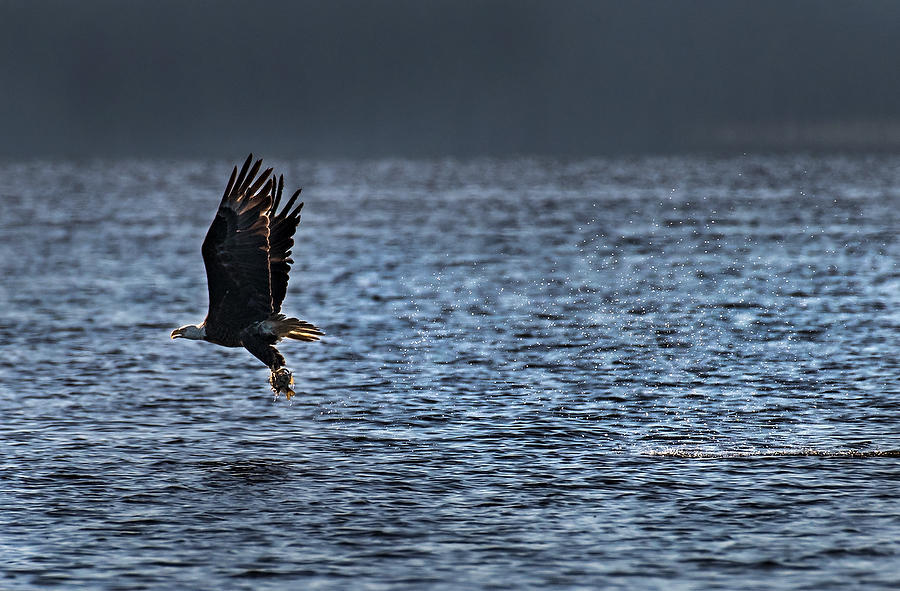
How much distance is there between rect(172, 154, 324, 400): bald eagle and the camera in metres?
18.4

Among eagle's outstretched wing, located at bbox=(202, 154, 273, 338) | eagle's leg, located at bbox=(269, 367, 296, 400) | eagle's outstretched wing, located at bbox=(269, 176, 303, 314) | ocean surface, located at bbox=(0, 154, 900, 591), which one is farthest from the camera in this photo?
eagle's outstretched wing, located at bbox=(269, 176, 303, 314)

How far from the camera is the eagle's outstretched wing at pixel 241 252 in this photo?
18.3 m

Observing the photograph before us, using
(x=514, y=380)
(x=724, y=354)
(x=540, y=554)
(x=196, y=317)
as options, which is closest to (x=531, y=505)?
(x=540, y=554)

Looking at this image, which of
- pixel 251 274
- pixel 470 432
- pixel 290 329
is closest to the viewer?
pixel 251 274

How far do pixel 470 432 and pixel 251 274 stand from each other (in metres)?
4.80

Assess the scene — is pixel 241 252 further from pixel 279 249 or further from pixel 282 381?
pixel 282 381

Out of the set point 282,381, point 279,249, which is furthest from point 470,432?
point 279,249

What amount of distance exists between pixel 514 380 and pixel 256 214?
8.71 m

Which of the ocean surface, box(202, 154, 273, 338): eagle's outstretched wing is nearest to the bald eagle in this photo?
box(202, 154, 273, 338): eagle's outstretched wing

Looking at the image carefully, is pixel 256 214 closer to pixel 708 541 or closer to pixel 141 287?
pixel 708 541

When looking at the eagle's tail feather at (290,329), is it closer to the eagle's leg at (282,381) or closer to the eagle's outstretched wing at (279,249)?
the eagle's outstretched wing at (279,249)

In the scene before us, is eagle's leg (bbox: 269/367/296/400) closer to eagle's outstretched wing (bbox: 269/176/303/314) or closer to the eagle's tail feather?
the eagle's tail feather

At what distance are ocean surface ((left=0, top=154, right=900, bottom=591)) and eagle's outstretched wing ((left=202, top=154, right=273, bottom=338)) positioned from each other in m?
2.54

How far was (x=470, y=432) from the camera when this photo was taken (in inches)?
826
